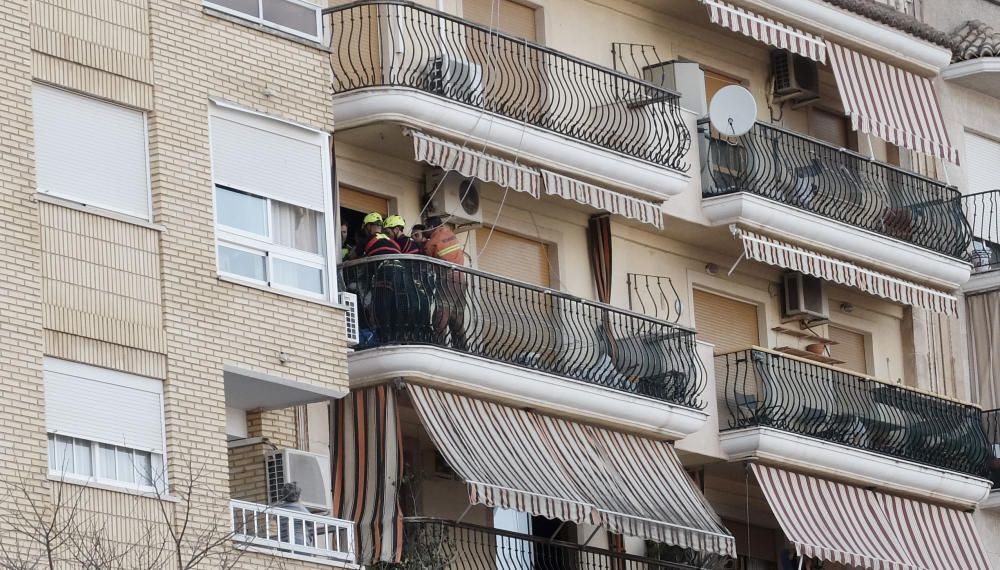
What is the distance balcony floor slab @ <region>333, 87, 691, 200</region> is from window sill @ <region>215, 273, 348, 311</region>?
243 cm

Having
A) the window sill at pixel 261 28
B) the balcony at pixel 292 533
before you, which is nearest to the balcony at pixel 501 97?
the window sill at pixel 261 28

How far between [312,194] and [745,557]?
32.2 feet

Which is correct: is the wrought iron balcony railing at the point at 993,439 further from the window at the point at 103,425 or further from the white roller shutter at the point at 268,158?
the window at the point at 103,425

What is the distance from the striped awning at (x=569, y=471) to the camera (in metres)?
27.0

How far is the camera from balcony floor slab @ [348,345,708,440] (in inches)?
1059

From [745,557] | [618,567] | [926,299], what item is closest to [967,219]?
[926,299]

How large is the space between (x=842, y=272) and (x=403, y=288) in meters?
8.10

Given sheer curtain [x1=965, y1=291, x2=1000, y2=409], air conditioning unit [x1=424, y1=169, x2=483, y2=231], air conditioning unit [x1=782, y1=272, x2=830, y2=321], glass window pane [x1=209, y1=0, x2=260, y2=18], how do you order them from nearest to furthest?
glass window pane [x1=209, y1=0, x2=260, y2=18], air conditioning unit [x1=424, y1=169, x2=483, y2=231], air conditioning unit [x1=782, y1=272, x2=830, y2=321], sheer curtain [x1=965, y1=291, x2=1000, y2=409]

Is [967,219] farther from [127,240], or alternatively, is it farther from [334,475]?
[127,240]

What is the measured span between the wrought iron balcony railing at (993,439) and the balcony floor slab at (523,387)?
6326mm

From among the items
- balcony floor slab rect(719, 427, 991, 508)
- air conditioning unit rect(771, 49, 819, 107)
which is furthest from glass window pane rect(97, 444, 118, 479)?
air conditioning unit rect(771, 49, 819, 107)

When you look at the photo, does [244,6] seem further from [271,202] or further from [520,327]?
[520,327]

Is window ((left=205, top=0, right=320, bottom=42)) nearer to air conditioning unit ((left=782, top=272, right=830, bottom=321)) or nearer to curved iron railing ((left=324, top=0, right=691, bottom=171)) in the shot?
curved iron railing ((left=324, top=0, right=691, bottom=171))

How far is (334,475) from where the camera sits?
26797mm
